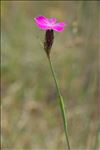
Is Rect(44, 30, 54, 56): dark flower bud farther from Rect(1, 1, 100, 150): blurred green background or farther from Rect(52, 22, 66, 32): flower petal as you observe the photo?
Rect(1, 1, 100, 150): blurred green background

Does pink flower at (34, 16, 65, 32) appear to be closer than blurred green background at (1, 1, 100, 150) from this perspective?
Yes

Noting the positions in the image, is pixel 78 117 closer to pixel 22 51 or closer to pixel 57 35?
pixel 22 51

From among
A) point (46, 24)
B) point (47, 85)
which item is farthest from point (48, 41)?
point (47, 85)

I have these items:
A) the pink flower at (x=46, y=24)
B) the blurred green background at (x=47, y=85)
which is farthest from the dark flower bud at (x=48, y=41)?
the blurred green background at (x=47, y=85)

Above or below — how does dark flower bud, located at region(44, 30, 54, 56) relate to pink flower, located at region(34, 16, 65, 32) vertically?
below

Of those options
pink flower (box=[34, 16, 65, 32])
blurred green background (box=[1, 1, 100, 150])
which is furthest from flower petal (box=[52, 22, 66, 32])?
blurred green background (box=[1, 1, 100, 150])

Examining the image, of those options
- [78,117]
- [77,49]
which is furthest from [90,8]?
[78,117]

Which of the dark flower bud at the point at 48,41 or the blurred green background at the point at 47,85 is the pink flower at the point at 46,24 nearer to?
the dark flower bud at the point at 48,41

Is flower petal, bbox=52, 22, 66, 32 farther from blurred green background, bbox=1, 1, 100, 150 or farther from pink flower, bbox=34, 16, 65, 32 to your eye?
blurred green background, bbox=1, 1, 100, 150

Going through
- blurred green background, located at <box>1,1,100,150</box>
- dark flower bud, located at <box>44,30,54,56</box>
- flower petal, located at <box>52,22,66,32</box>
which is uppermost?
flower petal, located at <box>52,22,66,32</box>
